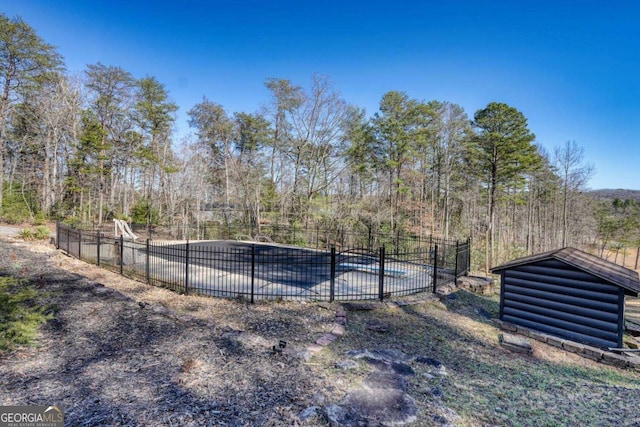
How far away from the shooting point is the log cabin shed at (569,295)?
4.55m

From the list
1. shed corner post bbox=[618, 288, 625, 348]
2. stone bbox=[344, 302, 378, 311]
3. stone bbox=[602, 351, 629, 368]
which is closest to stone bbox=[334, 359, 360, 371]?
stone bbox=[344, 302, 378, 311]

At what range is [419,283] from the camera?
7.07m

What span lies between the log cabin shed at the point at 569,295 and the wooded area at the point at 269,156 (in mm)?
9129

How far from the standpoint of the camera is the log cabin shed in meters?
4.55

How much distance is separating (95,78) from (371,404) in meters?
23.6

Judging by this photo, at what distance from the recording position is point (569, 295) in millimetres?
4938

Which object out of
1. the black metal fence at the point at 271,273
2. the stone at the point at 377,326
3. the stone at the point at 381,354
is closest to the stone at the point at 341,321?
the stone at the point at 377,326

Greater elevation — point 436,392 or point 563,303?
point 563,303

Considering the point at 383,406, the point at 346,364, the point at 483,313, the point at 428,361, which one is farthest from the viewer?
the point at 483,313

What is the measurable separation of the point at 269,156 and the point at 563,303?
17630 millimetres

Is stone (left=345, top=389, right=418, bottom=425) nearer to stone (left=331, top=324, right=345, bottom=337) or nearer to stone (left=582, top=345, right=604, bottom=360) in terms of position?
stone (left=331, top=324, right=345, bottom=337)

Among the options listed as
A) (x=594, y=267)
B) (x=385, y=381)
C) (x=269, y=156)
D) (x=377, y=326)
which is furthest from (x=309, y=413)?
(x=269, y=156)

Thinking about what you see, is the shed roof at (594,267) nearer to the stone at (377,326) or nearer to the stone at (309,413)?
the stone at (377,326)

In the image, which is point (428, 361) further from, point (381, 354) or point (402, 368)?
point (381, 354)
